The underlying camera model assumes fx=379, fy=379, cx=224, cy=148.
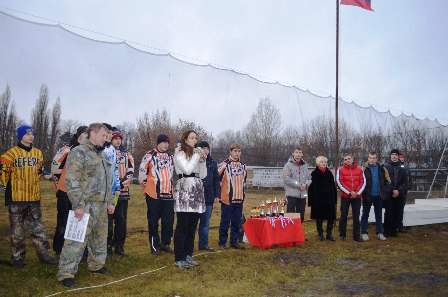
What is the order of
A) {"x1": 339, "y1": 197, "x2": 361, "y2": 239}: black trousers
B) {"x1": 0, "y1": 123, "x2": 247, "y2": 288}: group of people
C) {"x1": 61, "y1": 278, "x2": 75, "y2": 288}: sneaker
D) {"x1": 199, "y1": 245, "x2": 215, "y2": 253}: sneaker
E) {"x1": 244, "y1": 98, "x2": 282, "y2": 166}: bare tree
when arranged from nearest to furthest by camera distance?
{"x1": 61, "y1": 278, "x2": 75, "y2": 288}: sneaker < {"x1": 0, "y1": 123, "x2": 247, "y2": 288}: group of people < {"x1": 199, "y1": 245, "x2": 215, "y2": 253}: sneaker < {"x1": 339, "y1": 197, "x2": 361, "y2": 239}: black trousers < {"x1": 244, "y1": 98, "x2": 282, "y2": 166}: bare tree

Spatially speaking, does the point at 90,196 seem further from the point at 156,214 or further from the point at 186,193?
the point at 156,214

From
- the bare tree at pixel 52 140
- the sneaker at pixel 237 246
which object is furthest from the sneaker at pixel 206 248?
the bare tree at pixel 52 140

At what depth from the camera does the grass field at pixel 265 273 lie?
3932 millimetres

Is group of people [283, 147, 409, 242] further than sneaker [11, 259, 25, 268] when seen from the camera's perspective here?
Yes

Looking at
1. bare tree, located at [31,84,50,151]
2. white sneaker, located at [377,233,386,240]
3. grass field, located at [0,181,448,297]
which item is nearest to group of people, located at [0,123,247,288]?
grass field, located at [0,181,448,297]

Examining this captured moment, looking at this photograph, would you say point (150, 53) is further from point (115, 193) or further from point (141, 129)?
point (115, 193)

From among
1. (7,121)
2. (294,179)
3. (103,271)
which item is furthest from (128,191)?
(7,121)

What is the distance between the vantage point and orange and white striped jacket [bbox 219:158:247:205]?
20.9ft

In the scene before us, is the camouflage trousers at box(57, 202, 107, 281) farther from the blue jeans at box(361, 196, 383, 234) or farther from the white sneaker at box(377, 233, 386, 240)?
the white sneaker at box(377, 233, 386, 240)

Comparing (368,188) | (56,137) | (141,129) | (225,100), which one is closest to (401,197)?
(368,188)

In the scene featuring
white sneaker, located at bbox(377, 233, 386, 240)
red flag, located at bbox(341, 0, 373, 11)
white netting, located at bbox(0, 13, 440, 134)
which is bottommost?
white sneaker, located at bbox(377, 233, 386, 240)

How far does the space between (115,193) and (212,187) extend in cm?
177

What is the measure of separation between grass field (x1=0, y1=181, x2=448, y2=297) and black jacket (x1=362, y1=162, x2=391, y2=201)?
1011mm

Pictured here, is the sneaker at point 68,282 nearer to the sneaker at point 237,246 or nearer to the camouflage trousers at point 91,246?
the camouflage trousers at point 91,246
